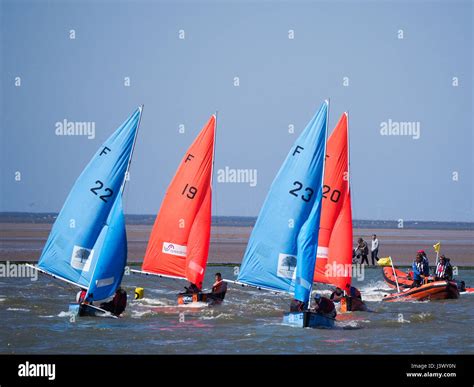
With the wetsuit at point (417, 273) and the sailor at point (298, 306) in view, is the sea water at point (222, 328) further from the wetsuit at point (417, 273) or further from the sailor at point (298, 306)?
the wetsuit at point (417, 273)

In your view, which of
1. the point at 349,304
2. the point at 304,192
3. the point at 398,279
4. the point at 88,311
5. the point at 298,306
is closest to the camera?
the point at 298,306

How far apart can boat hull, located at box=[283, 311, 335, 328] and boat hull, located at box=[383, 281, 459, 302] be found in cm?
919

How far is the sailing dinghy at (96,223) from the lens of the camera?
30.4 metres

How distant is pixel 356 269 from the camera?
50.2 metres


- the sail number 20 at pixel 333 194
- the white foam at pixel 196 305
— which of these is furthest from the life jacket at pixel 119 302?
the sail number 20 at pixel 333 194

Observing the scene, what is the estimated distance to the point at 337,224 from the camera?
33.5 meters

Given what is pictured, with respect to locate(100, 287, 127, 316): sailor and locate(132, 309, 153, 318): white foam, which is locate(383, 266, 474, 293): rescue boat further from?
locate(100, 287, 127, 316): sailor

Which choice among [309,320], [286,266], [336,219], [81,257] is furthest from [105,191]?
[336,219]

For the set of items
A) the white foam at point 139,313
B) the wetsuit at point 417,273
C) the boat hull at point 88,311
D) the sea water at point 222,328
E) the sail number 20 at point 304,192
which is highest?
the sail number 20 at point 304,192

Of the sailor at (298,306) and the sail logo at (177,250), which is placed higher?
the sail logo at (177,250)

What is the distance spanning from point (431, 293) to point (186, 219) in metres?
9.29

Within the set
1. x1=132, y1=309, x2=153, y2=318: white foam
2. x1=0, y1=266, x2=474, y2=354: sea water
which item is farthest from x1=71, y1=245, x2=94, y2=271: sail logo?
x1=132, y1=309, x2=153, y2=318: white foam

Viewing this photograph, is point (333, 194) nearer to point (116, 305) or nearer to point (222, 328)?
point (222, 328)

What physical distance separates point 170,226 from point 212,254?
26.9 metres
